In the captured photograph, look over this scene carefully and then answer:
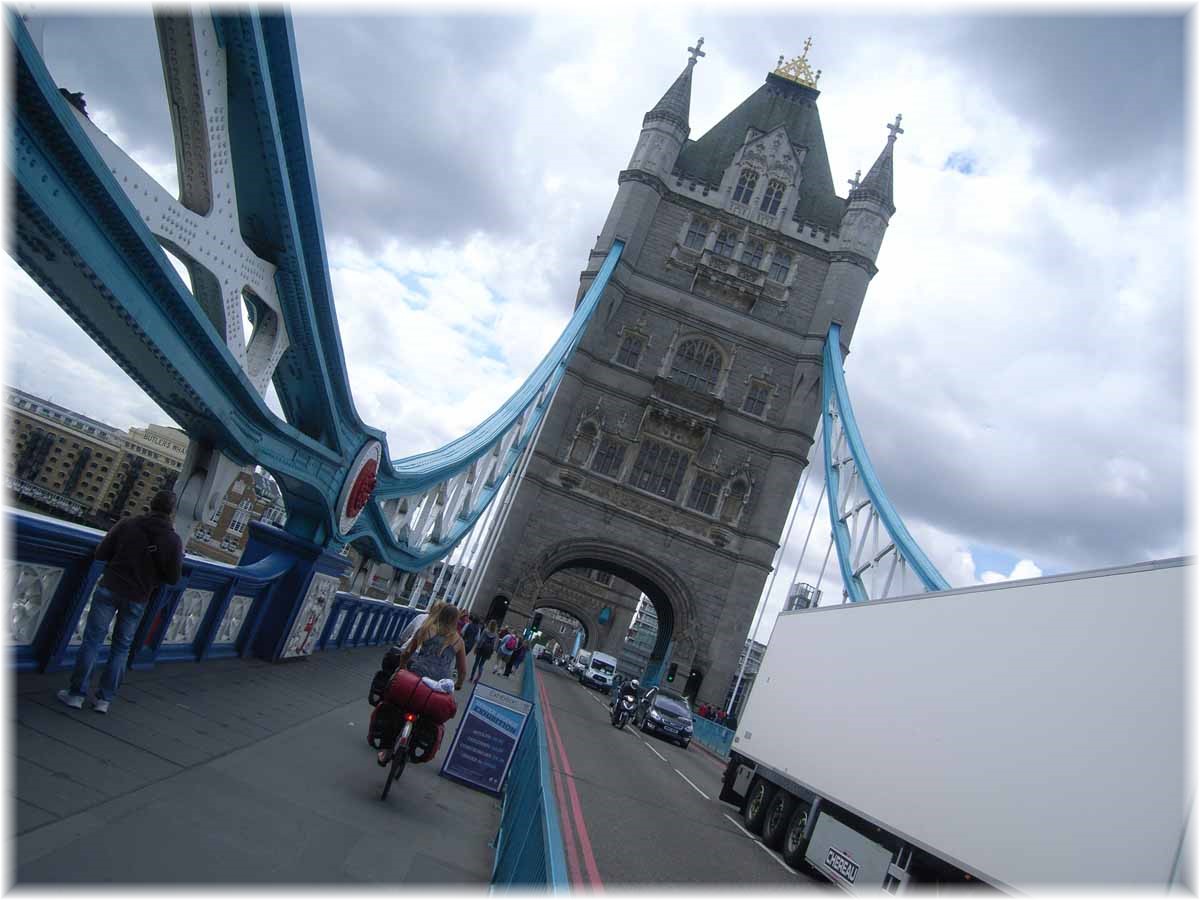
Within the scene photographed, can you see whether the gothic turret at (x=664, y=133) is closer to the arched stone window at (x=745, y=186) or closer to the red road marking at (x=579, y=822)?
the arched stone window at (x=745, y=186)

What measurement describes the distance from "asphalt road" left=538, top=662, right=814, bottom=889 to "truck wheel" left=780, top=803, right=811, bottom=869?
14cm

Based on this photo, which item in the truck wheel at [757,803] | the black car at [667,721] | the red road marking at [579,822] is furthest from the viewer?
the black car at [667,721]

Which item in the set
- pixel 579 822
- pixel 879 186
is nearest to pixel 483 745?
pixel 579 822

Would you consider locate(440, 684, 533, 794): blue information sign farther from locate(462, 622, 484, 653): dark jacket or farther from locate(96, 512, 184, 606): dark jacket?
locate(462, 622, 484, 653): dark jacket

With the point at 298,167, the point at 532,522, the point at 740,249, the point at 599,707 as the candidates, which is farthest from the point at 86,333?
the point at 740,249

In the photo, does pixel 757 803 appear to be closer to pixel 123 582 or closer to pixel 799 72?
pixel 123 582

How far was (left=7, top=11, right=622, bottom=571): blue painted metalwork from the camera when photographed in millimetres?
5355

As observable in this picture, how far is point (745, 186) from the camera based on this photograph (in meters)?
42.3

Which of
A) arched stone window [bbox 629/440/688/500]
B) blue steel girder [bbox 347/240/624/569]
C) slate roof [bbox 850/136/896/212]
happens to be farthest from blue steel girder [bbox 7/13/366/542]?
slate roof [bbox 850/136/896/212]

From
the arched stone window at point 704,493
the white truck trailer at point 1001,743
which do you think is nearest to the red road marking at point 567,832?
the white truck trailer at point 1001,743

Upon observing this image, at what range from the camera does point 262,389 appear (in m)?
9.35

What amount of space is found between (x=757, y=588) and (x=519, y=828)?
33.3m

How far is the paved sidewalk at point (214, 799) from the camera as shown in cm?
455

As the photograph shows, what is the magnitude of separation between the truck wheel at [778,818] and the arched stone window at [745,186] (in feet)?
108
